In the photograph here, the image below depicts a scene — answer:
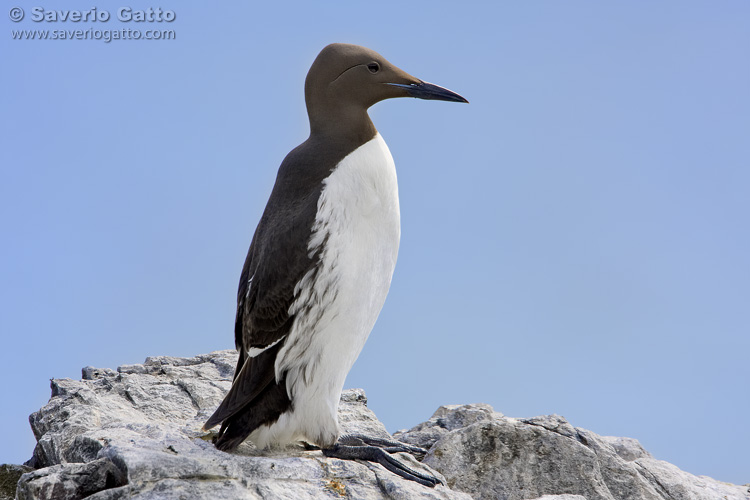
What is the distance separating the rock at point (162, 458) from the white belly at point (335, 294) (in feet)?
1.02

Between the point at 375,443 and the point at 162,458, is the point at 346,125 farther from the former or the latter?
the point at 162,458

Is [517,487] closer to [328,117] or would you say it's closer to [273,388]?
[273,388]

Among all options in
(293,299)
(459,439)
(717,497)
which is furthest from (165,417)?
(717,497)

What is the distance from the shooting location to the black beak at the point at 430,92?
5684 mm

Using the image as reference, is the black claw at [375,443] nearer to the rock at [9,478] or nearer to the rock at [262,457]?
the rock at [262,457]

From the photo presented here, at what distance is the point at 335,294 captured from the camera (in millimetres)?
5242

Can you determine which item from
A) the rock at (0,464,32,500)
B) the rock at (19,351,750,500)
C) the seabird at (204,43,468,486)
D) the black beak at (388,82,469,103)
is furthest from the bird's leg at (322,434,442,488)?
the rock at (0,464,32,500)

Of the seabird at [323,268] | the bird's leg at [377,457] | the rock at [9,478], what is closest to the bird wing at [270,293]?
the seabird at [323,268]

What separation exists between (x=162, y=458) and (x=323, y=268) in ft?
5.27

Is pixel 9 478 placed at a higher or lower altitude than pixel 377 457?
lower

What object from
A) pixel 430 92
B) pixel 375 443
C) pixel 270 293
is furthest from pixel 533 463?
pixel 430 92

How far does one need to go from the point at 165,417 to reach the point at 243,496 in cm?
214

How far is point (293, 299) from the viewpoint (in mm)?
5262

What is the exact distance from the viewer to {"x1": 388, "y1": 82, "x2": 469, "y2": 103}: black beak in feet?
18.6
